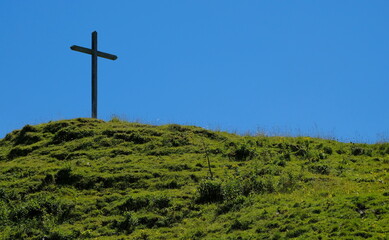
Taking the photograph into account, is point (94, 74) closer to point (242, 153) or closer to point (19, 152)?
point (19, 152)

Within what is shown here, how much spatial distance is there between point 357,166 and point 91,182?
10.9 metres

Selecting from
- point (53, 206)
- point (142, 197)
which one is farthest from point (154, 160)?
point (53, 206)

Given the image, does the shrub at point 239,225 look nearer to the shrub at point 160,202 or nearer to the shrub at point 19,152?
the shrub at point 160,202

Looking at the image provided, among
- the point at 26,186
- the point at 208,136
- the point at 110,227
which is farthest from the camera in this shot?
the point at 208,136

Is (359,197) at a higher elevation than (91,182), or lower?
lower

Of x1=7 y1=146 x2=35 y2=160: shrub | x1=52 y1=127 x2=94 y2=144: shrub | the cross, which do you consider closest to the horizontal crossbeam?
the cross

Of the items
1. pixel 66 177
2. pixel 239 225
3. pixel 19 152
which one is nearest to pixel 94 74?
pixel 19 152

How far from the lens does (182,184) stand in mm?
19984

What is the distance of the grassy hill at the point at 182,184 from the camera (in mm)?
15227

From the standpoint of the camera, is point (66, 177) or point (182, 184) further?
point (66, 177)

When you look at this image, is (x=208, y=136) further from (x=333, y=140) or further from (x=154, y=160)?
(x=333, y=140)

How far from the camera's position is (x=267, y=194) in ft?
59.4

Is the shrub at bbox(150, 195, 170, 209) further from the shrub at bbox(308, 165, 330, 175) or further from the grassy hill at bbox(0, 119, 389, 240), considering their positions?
the shrub at bbox(308, 165, 330, 175)

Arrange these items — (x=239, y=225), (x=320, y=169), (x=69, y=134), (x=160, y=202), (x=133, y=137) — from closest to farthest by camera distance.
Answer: (x=239, y=225) < (x=160, y=202) < (x=320, y=169) < (x=133, y=137) < (x=69, y=134)
